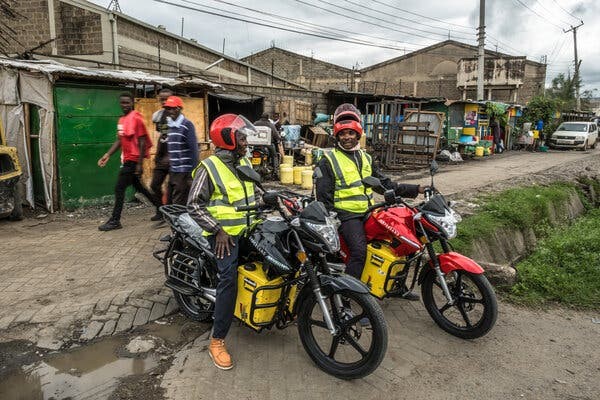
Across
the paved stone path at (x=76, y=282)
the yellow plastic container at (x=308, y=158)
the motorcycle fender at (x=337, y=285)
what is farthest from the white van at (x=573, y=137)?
the motorcycle fender at (x=337, y=285)

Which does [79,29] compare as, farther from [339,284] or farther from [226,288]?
[339,284]

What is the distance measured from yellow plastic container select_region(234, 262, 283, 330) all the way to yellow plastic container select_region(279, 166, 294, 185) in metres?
7.56

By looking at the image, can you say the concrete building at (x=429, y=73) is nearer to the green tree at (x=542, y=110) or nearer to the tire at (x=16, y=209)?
the green tree at (x=542, y=110)

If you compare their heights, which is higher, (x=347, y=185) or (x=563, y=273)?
(x=347, y=185)

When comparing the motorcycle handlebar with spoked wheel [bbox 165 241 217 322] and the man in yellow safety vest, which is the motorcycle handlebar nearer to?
the man in yellow safety vest

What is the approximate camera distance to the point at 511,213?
6.98 m

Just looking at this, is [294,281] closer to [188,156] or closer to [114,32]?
[188,156]

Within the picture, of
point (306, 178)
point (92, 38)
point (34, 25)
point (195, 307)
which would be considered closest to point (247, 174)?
point (195, 307)

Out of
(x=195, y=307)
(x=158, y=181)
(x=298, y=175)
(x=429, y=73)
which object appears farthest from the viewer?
(x=429, y=73)

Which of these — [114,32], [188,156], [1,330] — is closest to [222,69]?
[114,32]

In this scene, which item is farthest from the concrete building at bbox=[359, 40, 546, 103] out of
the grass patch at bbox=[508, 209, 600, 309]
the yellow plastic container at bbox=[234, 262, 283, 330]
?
the yellow plastic container at bbox=[234, 262, 283, 330]

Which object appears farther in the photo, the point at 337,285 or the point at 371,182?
the point at 371,182

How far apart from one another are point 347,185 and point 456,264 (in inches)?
42.0

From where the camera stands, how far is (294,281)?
3.07m
